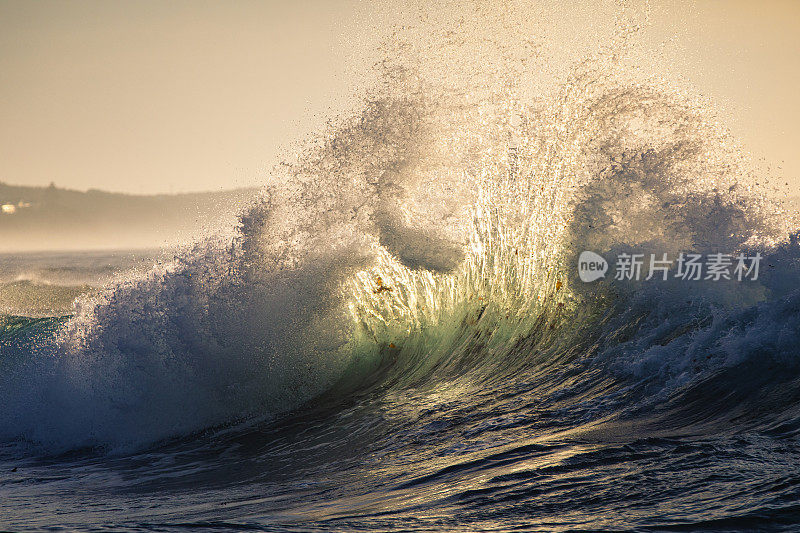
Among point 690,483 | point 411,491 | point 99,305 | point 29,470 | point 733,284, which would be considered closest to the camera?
point 690,483

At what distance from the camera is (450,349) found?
881 cm

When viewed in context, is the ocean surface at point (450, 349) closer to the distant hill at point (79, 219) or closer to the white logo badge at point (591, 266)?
the white logo badge at point (591, 266)

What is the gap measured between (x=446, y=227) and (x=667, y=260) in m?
2.93

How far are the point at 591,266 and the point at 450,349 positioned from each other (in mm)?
1856

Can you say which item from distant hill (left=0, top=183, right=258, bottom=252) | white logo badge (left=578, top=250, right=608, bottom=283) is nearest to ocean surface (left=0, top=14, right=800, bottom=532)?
white logo badge (left=578, top=250, right=608, bottom=283)

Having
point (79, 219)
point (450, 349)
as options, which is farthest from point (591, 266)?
point (79, 219)

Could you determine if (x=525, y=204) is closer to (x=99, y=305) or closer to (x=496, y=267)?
(x=496, y=267)

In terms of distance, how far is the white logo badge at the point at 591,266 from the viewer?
804 centimetres

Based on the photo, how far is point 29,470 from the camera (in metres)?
7.34

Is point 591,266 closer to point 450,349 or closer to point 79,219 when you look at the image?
point 450,349

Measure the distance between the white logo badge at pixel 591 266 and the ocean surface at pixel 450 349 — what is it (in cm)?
8

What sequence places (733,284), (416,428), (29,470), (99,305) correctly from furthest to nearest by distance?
(99,305)
(29,470)
(733,284)
(416,428)

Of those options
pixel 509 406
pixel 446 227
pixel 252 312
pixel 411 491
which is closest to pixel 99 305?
pixel 252 312

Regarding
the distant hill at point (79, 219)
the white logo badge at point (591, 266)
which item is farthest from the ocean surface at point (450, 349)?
the distant hill at point (79, 219)
